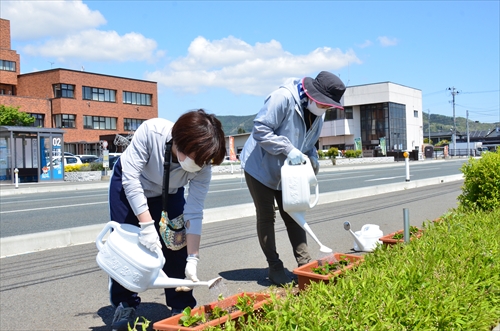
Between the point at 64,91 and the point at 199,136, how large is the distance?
2162 inches

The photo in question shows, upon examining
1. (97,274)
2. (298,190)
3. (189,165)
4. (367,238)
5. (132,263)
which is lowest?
(97,274)

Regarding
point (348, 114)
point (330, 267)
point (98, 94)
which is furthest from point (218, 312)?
point (348, 114)

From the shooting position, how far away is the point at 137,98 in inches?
2464

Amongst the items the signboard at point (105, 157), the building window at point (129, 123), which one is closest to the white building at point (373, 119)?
the building window at point (129, 123)

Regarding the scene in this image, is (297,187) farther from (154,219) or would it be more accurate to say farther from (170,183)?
(154,219)

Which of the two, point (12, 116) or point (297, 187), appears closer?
point (297, 187)

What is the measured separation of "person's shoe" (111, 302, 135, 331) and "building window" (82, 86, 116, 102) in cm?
5551

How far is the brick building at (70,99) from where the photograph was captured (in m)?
Result: 53.4

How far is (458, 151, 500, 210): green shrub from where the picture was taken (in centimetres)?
658

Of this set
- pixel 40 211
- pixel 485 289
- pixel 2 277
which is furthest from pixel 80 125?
pixel 485 289

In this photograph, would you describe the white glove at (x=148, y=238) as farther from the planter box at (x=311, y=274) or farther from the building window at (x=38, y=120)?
the building window at (x=38, y=120)

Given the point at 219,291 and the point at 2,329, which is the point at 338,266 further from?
the point at 2,329

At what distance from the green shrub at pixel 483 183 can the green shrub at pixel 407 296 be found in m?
2.57

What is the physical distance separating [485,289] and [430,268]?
1.30 feet
